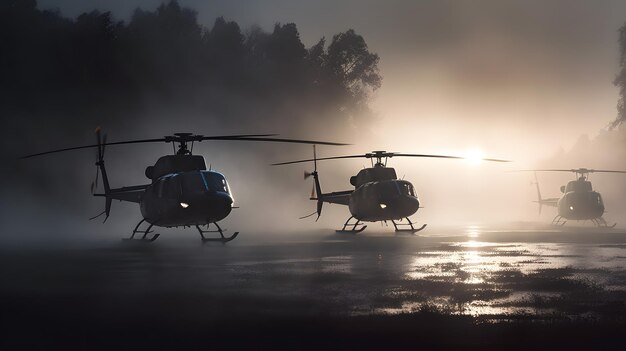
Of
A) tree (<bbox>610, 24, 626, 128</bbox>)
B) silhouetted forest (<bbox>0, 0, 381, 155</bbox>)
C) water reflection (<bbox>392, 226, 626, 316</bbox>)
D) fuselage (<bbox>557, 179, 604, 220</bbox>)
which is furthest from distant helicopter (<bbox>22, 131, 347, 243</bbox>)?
tree (<bbox>610, 24, 626, 128</bbox>)

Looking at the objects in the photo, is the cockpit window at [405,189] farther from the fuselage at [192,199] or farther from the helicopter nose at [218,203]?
the helicopter nose at [218,203]

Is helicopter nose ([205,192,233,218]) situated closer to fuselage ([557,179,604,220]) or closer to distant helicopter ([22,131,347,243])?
distant helicopter ([22,131,347,243])

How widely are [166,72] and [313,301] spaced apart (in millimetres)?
77049

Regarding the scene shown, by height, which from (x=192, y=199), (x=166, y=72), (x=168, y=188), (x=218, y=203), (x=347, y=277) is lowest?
(x=347, y=277)

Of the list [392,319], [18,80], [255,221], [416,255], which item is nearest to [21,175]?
[18,80]

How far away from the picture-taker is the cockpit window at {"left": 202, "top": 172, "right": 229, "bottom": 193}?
31.2m

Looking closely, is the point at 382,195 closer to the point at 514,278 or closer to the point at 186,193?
the point at 186,193

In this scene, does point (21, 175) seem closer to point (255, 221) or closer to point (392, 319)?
point (255, 221)

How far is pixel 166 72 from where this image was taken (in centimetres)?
8950

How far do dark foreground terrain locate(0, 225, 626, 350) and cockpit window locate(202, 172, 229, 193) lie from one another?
476 centimetres

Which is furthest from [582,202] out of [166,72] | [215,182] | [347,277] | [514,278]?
[166,72]

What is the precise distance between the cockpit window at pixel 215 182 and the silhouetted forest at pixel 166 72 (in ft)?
136

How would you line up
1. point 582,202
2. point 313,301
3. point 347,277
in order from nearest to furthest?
1. point 313,301
2. point 347,277
3. point 582,202

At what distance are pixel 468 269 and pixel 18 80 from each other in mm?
56882
